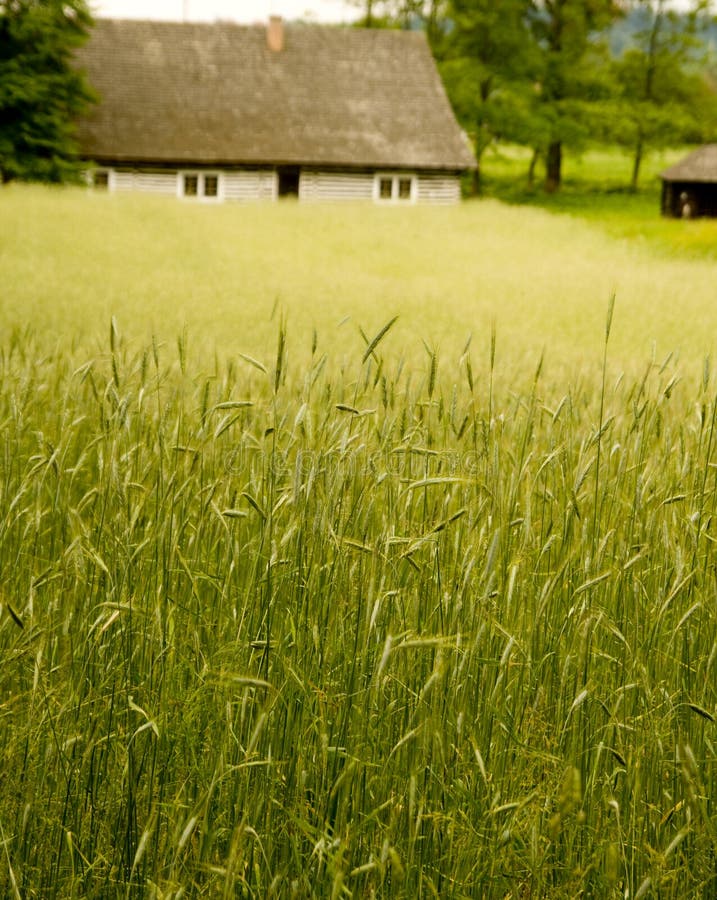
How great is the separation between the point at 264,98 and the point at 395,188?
507cm

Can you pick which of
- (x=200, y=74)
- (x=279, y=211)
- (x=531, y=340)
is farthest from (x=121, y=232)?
(x=200, y=74)

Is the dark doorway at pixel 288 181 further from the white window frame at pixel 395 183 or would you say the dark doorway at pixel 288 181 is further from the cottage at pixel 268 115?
the white window frame at pixel 395 183

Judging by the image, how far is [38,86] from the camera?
25.6 m

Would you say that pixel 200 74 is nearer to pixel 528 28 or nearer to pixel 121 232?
pixel 528 28

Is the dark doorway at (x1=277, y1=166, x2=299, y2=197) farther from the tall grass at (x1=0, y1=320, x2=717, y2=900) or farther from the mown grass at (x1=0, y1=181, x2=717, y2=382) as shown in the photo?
the tall grass at (x1=0, y1=320, x2=717, y2=900)

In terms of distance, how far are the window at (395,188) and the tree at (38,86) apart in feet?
33.5

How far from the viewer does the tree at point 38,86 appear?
25.5 m

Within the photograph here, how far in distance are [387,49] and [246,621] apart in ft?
122

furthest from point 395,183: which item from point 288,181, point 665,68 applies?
point 665,68

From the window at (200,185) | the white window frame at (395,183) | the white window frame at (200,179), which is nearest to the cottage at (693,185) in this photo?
the white window frame at (395,183)

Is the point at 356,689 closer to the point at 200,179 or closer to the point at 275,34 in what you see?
the point at 200,179

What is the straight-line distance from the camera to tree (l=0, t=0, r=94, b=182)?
83.5ft

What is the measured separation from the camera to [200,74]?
116ft

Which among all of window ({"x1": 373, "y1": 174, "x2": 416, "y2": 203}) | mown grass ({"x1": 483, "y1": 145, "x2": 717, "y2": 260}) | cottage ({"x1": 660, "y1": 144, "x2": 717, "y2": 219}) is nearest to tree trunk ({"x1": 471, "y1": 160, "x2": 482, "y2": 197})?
mown grass ({"x1": 483, "y1": 145, "x2": 717, "y2": 260})
